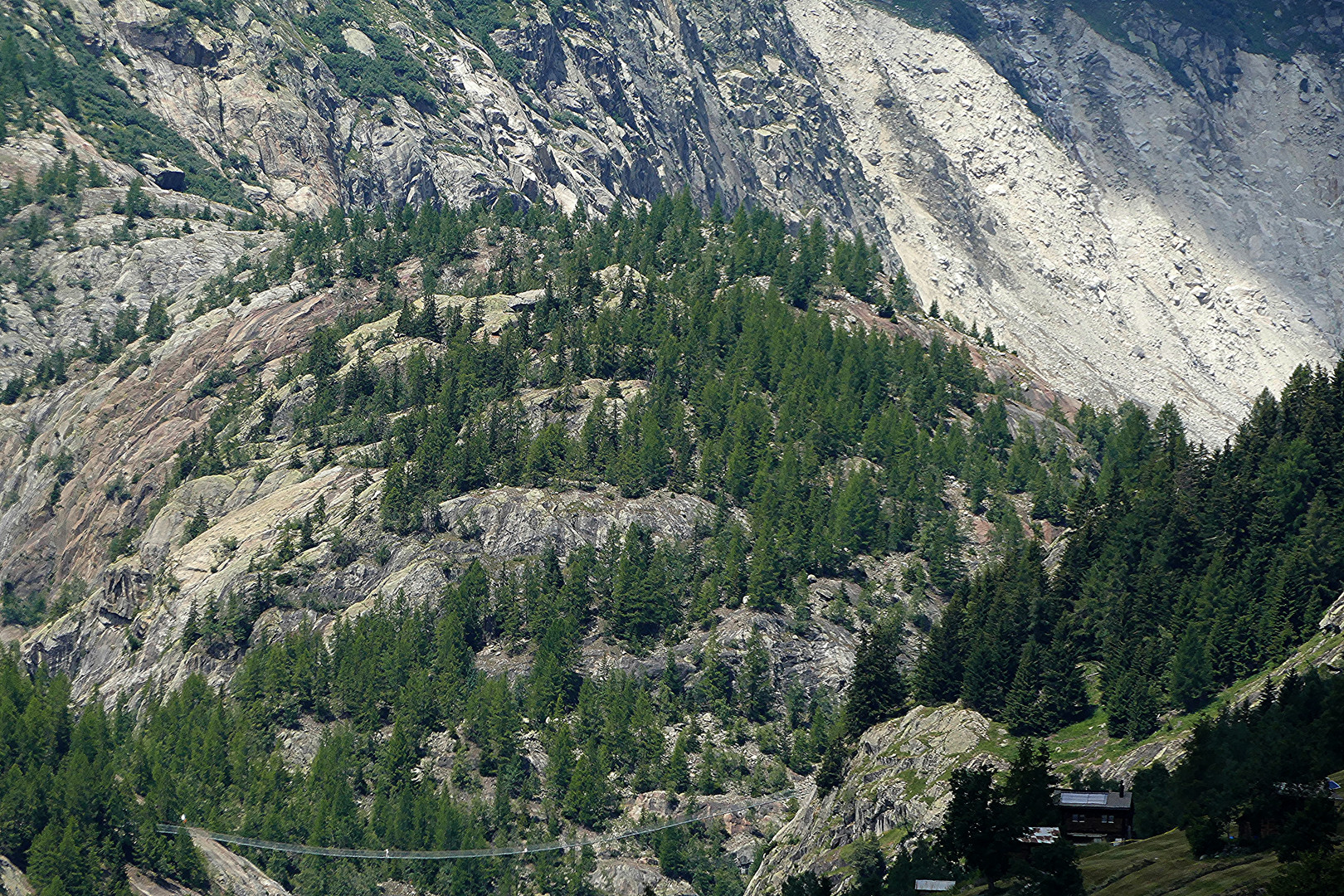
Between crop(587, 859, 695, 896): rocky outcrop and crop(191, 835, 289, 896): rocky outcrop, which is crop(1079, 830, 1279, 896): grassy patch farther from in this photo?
crop(191, 835, 289, 896): rocky outcrop

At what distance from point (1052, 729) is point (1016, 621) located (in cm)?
1611

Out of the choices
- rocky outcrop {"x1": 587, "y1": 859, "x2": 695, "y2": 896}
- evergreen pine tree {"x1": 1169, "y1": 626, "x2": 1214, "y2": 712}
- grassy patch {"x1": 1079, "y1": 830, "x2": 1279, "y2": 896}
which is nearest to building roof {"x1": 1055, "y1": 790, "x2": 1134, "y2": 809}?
grassy patch {"x1": 1079, "y1": 830, "x2": 1279, "y2": 896}

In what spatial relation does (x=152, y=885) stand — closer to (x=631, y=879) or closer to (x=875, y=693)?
(x=631, y=879)

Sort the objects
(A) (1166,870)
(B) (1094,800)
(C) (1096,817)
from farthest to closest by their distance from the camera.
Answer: (B) (1094,800), (C) (1096,817), (A) (1166,870)

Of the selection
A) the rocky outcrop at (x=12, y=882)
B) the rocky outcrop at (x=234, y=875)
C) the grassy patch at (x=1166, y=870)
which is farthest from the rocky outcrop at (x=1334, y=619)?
the rocky outcrop at (x=12, y=882)

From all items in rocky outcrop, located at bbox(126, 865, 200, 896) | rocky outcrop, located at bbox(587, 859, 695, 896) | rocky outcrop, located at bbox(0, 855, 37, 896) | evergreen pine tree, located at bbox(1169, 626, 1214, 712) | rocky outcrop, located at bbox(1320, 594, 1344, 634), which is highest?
rocky outcrop, located at bbox(1320, 594, 1344, 634)

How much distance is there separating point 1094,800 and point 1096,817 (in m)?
1.36

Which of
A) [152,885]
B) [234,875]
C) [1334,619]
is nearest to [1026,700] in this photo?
[1334,619]

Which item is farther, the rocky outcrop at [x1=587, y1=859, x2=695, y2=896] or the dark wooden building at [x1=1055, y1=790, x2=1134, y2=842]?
the rocky outcrop at [x1=587, y1=859, x2=695, y2=896]

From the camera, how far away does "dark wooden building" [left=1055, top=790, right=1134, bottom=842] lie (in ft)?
456

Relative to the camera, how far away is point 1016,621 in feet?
618

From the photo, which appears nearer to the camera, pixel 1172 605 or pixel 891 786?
pixel 891 786

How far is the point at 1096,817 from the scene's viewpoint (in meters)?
140

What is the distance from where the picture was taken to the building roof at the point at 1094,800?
14025cm
